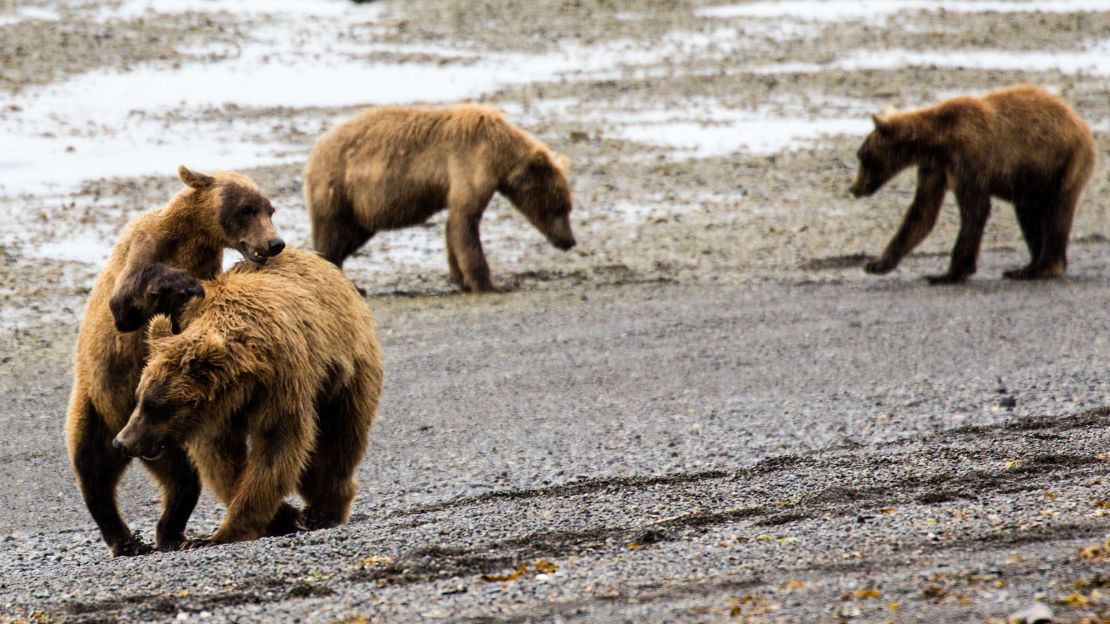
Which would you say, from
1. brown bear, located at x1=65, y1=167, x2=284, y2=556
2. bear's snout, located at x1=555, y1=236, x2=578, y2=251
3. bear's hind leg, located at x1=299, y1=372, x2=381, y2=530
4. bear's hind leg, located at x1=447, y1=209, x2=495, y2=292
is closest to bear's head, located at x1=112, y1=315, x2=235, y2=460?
brown bear, located at x1=65, y1=167, x2=284, y2=556

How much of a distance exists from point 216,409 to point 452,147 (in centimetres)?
789

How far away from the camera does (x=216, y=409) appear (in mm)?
5770

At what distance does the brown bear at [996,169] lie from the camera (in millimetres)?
13148

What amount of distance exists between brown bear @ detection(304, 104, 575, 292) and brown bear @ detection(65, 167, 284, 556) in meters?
6.47

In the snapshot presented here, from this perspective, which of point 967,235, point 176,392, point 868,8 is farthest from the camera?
point 868,8

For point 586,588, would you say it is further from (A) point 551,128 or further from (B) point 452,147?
(A) point 551,128

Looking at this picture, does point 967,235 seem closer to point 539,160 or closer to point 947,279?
point 947,279

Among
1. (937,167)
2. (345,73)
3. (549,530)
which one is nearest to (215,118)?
(345,73)

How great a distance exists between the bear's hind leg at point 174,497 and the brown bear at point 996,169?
8399 mm

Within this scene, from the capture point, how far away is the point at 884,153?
13.9 m

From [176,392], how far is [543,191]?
8216 mm

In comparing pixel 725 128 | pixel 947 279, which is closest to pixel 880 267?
pixel 947 279

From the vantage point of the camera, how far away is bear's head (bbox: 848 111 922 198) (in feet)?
44.8

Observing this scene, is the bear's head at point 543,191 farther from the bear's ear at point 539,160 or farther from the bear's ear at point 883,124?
the bear's ear at point 883,124
